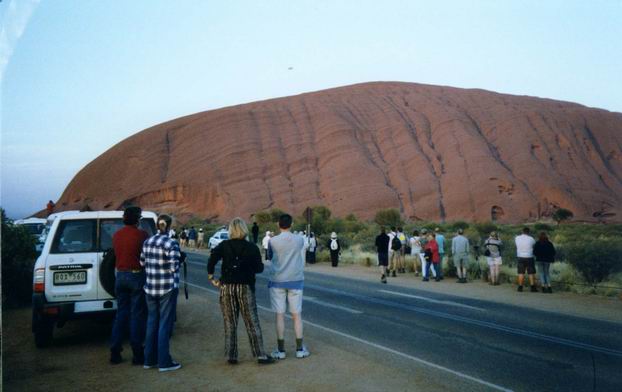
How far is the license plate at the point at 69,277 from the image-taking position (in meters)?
A: 8.71

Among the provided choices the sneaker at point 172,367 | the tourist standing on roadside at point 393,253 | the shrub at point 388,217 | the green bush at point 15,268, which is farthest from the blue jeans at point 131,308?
the shrub at point 388,217

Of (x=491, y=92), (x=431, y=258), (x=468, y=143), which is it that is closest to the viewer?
(x=431, y=258)

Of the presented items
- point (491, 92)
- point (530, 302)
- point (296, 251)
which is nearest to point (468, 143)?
point (491, 92)

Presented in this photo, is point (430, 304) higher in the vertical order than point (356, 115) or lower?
lower

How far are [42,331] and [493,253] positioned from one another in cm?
1429

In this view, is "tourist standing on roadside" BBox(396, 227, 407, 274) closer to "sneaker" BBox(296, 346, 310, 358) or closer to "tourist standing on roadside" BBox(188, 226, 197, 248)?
"sneaker" BBox(296, 346, 310, 358)

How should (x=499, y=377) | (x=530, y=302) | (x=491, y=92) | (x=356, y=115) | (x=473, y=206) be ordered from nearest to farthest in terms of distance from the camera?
(x=499, y=377) → (x=530, y=302) → (x=473, y=206) → (x=356, y=115) → (x=491, y=92)

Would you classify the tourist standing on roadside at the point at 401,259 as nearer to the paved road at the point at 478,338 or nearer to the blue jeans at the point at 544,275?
the blue jeans at the point at 544,275

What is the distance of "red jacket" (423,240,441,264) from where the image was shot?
20797 mm

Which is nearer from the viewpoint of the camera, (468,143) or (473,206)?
(473,206)

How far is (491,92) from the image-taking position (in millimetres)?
107312

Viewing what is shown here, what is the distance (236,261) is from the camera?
760 cm

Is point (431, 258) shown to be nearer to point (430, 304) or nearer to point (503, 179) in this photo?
point (430, 304)

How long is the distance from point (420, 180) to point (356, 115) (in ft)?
67.0
